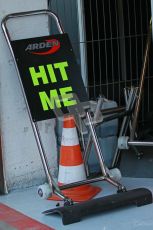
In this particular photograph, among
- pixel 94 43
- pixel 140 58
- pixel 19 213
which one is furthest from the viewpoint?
pixel 140 58

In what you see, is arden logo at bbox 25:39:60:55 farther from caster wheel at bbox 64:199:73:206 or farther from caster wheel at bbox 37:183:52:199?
caster wheel at bbox 64:199:73:206

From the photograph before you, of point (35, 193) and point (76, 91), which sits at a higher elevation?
point (76, 91)

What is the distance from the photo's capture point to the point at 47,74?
410 centimetres

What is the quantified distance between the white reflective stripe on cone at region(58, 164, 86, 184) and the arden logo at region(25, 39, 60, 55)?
0.82m

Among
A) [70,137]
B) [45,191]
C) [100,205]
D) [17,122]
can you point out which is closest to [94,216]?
[100,205]

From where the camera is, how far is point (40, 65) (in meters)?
4.09

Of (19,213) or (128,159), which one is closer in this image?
(19,213)

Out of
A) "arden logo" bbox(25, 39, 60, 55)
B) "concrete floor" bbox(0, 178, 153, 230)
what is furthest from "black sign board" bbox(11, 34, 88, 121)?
"concrete floor" bbox(0, 178, 153, 230)

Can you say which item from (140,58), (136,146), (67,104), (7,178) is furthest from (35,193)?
(140,58)

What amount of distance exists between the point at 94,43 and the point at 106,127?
1.04m

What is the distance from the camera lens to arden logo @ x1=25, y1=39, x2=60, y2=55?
13.4ft

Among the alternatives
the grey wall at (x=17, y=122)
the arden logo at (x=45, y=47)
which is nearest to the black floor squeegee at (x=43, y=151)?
the arden logo at (x=45, y=47)

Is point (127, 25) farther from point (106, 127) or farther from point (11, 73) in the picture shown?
point (11, 73)

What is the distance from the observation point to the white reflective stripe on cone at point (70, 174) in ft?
13.1
